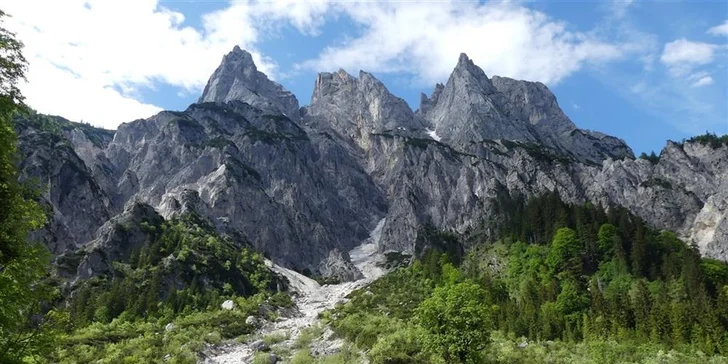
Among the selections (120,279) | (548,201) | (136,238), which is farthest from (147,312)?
(548,201)

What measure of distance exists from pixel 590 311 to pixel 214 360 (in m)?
61.9

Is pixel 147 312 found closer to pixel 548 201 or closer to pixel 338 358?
pixel 338 358

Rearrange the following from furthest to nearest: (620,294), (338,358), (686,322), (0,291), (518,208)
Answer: (518,208) → (620,294) → (686,322) → (338,358) → (0,291)

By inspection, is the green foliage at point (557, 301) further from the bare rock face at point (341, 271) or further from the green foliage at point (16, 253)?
the bare rock face at point (341, 271)

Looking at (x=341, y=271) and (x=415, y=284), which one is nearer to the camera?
(x=415, y=284)

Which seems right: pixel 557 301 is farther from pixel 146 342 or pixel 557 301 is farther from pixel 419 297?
pixel 146 342

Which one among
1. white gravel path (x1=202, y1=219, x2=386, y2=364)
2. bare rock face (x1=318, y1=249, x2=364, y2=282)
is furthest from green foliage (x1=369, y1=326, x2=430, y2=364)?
bare rock face (x1=318, y1=249, x2=364, y2=282)

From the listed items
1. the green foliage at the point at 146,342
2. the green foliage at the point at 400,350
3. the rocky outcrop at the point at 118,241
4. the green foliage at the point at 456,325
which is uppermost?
the rocky outcrop at the point at 118,241

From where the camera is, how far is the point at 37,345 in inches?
703

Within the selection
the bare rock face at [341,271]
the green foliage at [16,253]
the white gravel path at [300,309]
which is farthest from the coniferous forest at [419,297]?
the bare rock face at [341,271]

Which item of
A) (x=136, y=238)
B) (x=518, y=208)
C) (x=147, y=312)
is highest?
(x=518, y=208)

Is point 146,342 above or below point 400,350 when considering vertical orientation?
below

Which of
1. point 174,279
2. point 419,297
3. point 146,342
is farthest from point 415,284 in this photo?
point 146,342

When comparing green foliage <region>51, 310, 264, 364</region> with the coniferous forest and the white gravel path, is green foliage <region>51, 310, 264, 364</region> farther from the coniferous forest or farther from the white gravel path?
the white gravel path
